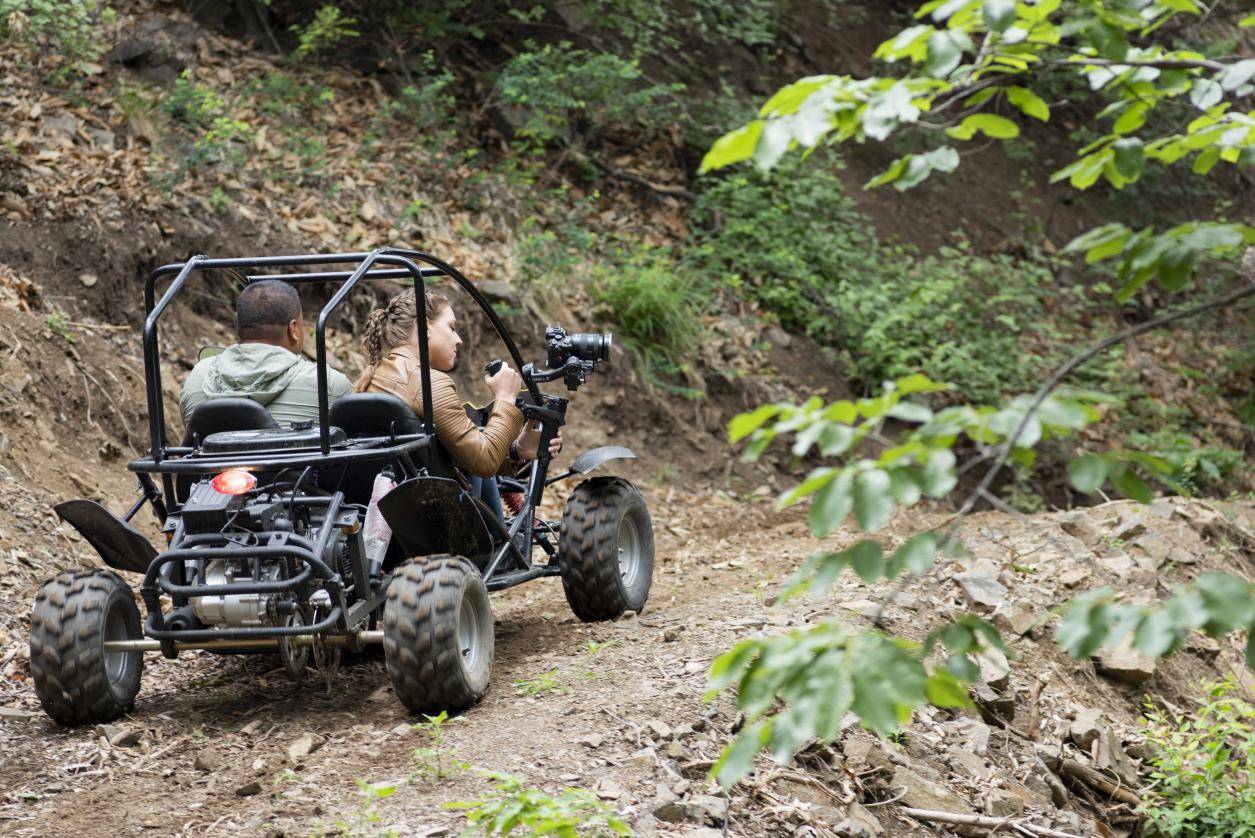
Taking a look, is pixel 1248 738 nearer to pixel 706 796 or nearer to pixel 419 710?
pixel 706 796

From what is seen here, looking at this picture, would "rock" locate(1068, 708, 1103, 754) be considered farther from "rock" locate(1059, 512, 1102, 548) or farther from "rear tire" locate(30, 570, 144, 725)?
"rear tire" locate(30, 570, 144, 725)

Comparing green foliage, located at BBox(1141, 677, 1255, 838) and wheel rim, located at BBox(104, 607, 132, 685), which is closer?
wheel rim, located at BBox(104, 607, 132, 685)

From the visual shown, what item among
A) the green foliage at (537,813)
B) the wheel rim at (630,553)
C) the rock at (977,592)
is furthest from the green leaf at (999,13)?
the rock at (977,592)

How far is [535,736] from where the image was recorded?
423 cm

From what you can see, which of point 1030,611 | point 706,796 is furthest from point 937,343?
point 706,796

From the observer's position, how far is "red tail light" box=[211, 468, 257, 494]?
4285 millimetres

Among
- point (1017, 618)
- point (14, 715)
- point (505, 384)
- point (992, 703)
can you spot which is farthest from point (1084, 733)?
point (14, 715)

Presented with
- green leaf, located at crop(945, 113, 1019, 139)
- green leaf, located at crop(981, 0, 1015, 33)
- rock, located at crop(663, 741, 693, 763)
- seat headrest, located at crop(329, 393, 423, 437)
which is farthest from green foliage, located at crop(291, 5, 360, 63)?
green leaf, located at crop(981, 0, 1015, 33)

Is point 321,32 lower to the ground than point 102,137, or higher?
higher

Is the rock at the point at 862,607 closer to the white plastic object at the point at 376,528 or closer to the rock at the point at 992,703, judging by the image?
the rock at the point at 992,703

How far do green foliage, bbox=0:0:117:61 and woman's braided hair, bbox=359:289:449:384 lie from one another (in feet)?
17.3

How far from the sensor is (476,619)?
4.65 m

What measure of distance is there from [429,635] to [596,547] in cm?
143

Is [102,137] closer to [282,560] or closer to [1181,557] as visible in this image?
[282,560]
